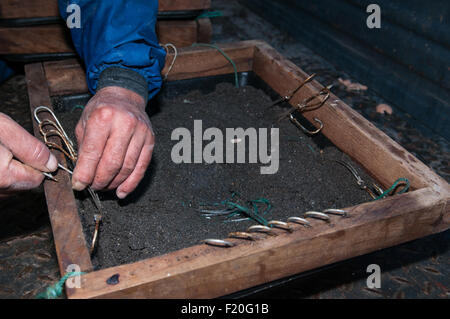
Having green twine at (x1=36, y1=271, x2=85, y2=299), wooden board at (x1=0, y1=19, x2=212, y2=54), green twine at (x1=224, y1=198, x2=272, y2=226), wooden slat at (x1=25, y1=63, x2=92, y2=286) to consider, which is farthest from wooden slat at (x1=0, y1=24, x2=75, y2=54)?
green twine at (x1=36, y1=271, x2=85, y2=299)

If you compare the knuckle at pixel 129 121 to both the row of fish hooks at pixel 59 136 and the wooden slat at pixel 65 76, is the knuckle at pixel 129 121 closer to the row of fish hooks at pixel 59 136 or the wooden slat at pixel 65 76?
the row of fish hooks at pixel 59 136

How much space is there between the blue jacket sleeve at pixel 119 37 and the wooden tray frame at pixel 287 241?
0.79 feet

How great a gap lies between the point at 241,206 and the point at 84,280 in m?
0.54

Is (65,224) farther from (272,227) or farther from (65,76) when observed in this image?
(65,76)

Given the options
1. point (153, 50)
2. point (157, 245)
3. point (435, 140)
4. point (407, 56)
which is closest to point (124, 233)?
point (157, 245)

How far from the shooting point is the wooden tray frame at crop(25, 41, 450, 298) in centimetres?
73

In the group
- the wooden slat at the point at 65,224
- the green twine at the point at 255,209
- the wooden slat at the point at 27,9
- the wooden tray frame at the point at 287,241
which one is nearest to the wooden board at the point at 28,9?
the wooden slat at the point at 27,9

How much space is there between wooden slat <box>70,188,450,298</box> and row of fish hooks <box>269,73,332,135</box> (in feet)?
1.63

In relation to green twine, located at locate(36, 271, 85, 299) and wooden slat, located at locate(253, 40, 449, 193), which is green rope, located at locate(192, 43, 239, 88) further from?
green twine, located at locate(36, 271, 85, 299)

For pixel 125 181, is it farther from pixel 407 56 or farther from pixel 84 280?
pixel 407 56

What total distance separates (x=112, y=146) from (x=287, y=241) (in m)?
0.46

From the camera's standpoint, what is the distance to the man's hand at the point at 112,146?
0.91m

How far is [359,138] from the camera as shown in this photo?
1.23 m

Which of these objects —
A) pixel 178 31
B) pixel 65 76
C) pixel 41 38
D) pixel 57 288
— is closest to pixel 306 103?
pixel 178 31
